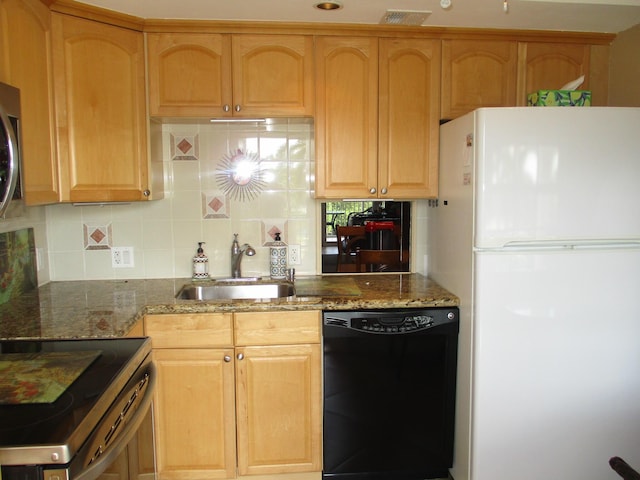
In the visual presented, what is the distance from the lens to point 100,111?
2.30m

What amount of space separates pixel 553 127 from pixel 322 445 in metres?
1.70

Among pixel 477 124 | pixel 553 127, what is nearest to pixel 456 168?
pixel 477 124

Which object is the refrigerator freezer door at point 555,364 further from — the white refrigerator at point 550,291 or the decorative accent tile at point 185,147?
the decorative accent tile at point 185,147

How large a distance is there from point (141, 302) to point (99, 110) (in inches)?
35.2

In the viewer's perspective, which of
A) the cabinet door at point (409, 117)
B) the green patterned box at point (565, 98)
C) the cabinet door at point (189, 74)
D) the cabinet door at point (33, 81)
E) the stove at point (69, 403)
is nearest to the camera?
the stove at point (69, 403)

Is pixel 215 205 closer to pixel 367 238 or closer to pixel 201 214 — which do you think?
pixel 201 214

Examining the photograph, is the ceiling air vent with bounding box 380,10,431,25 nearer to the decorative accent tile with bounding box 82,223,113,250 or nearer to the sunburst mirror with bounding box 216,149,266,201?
the sunburst mirror with bounding box 216,149,266,201

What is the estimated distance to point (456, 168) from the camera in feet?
7.49

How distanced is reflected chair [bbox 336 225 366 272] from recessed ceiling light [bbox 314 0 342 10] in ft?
3.70

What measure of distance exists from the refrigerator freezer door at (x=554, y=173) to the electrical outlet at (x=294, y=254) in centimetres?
109

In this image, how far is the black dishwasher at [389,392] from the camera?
225 centimetres

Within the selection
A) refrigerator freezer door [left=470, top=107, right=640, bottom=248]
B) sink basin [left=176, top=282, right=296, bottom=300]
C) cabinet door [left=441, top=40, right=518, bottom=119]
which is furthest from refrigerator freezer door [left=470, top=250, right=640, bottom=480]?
sink basin [left=176, top=282, right=296, bottom=300]

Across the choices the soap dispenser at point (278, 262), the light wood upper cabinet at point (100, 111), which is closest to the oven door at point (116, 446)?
the light wood upper cabinet at point (100, 111)

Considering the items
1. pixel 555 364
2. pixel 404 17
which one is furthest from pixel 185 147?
pixel 555 364
